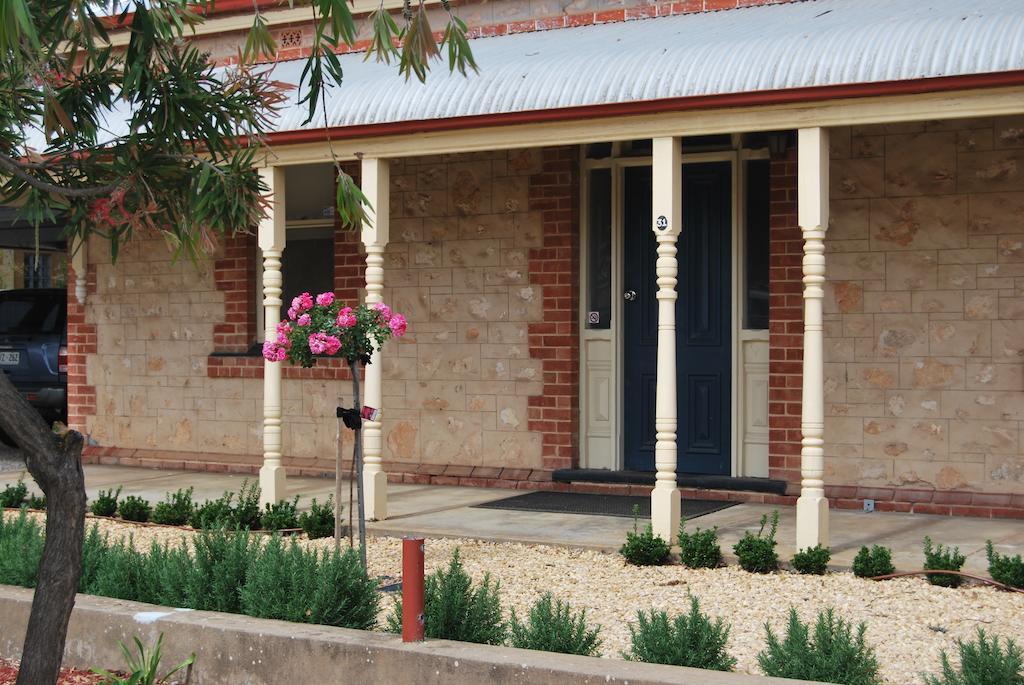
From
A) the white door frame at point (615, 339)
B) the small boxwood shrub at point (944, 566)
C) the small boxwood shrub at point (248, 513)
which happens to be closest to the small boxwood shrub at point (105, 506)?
the small boxwood shrub at point (248, 513)

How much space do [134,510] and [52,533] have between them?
17.7ft

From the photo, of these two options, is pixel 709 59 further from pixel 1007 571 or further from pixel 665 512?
pixel 1007 571

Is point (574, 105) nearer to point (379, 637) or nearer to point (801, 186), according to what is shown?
point (801, 186)

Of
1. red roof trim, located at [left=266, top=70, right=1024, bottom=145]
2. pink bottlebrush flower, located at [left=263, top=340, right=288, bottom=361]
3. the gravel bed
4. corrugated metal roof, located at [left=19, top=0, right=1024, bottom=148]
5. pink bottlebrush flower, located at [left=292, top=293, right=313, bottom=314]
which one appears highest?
corrugated metal roof, located at [left=19, top=0, right=1024, bottom=148]

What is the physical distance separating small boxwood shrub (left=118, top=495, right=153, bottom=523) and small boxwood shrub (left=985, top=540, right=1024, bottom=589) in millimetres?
6044

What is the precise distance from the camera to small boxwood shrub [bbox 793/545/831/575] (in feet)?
26.2

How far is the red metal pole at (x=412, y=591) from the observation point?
201 inches

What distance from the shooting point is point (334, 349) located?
7766 mm

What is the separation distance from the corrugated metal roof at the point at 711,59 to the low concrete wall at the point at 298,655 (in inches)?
187

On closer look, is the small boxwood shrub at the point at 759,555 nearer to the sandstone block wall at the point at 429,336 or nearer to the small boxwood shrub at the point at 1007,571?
the small boxwood shrub at the point at 1007,571

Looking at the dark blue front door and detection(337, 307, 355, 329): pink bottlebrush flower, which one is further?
the dark blue front door

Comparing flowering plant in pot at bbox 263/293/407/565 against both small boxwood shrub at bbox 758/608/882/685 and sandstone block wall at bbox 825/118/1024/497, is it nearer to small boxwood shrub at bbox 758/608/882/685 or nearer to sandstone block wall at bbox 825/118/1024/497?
small boxwood shrub at bbox 758/608/882/685

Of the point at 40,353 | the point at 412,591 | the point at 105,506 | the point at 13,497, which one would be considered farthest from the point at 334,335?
the point at 40,353

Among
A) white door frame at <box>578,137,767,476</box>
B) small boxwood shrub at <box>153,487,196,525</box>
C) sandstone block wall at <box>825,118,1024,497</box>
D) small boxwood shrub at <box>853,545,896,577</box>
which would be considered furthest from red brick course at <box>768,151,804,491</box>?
small boxwood shrub at <box>153,487,196,525</box>
